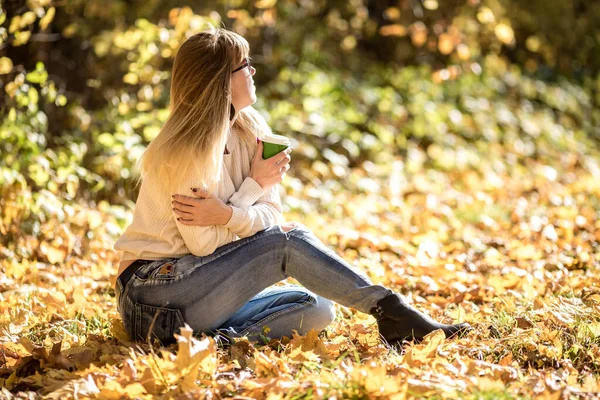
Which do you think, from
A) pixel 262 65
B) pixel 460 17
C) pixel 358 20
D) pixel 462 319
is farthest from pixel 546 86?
pixel 462 319

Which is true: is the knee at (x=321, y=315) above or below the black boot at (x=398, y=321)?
below

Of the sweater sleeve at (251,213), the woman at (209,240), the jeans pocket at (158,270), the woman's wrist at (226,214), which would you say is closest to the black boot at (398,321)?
the woman at (209,240)

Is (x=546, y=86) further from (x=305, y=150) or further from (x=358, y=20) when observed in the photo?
(x=305, y=150)

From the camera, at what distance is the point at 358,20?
9203mm

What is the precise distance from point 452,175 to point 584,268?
3.44m

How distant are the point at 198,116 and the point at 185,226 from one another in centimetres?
39

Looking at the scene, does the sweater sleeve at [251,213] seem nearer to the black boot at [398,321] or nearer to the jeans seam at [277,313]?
the jeans seam at [277,313]

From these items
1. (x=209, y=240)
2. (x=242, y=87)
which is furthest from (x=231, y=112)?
(x=209, y=240)

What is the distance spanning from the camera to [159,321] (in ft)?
8.87

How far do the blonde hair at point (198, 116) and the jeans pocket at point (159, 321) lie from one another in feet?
1.41

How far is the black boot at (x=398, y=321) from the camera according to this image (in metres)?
2.75

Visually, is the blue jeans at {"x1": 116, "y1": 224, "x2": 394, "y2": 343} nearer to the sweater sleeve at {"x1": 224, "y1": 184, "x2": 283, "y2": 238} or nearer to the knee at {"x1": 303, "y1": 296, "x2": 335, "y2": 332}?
the sweater sleeve at {"x1": 224, "y1": 184, "x2": 283, "y2": 238}

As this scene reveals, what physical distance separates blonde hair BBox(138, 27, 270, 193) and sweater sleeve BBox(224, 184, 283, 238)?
0.12 metres

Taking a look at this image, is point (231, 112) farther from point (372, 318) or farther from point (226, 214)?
point (372, 318)
